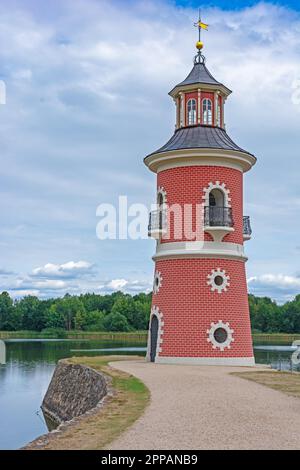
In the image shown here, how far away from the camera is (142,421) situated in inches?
393

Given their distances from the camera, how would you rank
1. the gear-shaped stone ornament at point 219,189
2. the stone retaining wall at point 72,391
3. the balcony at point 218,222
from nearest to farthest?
the stone retaining wall at point 72,391, the balcony at point 218,222, the gear-shaped stone ornament at point 219,189

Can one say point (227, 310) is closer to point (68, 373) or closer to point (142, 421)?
point (68, 373)

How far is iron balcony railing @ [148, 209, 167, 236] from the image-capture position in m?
21.8

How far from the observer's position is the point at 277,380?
52.9 ft

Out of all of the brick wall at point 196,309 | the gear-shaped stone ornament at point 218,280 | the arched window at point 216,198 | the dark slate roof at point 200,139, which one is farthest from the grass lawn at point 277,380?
the dark slate roof at point 200,139

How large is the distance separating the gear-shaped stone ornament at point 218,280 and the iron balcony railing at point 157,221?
7.07 ft

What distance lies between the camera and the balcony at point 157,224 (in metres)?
21.8

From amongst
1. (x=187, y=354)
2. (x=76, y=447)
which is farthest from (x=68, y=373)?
(x=76, y=447)

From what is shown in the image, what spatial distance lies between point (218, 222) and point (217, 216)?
0.24m

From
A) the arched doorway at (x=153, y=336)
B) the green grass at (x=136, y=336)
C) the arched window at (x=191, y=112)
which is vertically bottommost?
the arched doorway at (x=153, y=336)

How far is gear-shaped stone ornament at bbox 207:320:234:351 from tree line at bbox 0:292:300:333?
59.3 m

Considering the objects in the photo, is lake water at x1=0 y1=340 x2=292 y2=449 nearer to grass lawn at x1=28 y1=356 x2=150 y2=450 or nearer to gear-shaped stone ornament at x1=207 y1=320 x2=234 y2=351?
grass lawn at x1=28 y1=356 x2=150 y2=450

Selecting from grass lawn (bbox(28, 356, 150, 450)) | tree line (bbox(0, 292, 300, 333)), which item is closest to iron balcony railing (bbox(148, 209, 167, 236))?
grass lawn (bbox(28, 356, 150, 450))

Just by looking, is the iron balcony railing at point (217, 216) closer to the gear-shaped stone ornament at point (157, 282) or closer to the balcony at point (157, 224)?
the balcony at point (157, 224)
